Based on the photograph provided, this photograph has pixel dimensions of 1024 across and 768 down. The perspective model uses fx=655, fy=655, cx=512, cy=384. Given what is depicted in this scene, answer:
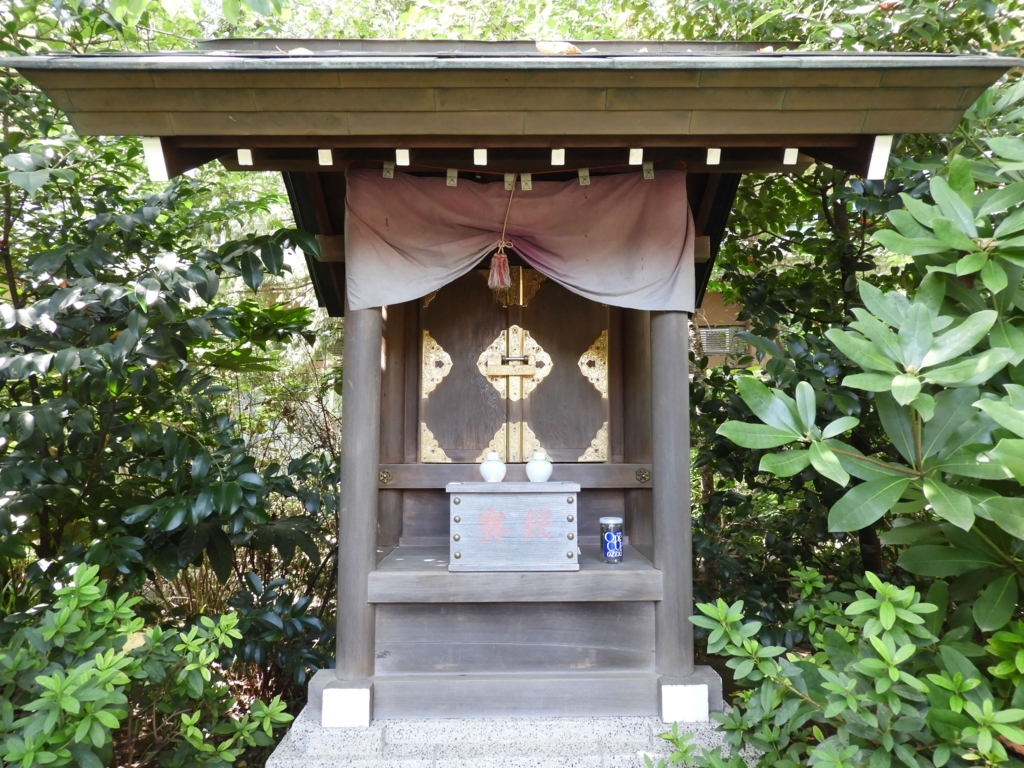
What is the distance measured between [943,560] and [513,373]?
2131mm

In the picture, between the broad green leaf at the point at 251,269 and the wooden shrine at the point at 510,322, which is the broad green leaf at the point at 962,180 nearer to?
the wooden shrine at the point at 510,322

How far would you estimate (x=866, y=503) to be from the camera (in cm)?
177

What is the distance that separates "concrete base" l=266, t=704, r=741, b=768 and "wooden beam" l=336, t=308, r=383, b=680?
24cm

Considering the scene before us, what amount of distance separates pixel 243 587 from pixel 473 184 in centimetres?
317

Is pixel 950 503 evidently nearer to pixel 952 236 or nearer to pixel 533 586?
pixel 952 236

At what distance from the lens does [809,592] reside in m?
2.78

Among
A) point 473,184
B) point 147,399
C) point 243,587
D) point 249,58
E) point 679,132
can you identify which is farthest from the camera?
point 243,587

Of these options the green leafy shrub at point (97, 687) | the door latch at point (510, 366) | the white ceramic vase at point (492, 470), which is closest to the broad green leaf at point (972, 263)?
the white ceramic vase at point (492, 470)

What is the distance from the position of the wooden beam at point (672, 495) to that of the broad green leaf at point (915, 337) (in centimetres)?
120

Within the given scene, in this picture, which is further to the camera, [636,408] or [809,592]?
[636,408]

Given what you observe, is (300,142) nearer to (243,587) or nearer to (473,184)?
(473,184)

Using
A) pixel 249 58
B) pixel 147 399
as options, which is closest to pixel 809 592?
pixel 249 58

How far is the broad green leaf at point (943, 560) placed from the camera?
6.35 ft

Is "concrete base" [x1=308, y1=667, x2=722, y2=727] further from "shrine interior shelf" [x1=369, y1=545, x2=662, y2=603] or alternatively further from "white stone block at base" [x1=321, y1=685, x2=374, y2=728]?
"shrine interior shelf" [x1=369, y1=545, x2=662, y2=603]
